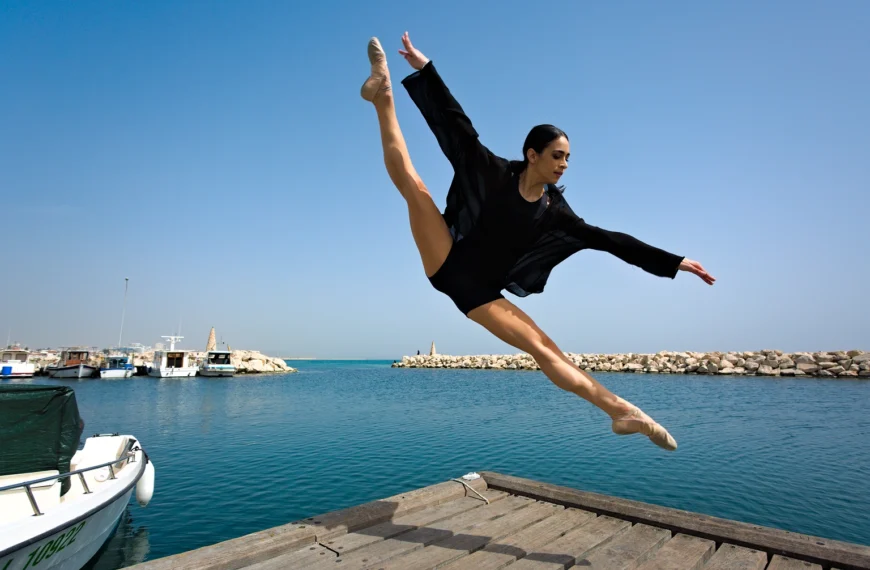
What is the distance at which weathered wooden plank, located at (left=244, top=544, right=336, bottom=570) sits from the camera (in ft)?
11.6

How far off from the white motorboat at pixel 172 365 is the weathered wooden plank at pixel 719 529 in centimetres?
6098

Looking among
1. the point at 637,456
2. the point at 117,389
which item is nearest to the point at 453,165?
the point at 637,456

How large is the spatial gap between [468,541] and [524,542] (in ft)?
1.54

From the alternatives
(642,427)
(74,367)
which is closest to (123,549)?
(642,427)

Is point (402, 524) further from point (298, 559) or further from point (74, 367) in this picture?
point (74, 367)

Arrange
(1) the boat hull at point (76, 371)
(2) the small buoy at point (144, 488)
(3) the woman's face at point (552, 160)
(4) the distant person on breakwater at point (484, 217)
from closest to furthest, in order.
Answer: (3) the woman's face at point (552, 160) < (4) the distant person on breakwater at point (484, 217) < (2) the small buoy at point (144, 488) < (1) the boat hull at point (76, 371)

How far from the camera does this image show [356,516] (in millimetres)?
4410

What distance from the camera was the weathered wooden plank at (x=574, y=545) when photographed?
3580mm

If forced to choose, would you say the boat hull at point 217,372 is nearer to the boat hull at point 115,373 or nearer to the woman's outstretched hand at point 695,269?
the boat hull at point 115,373

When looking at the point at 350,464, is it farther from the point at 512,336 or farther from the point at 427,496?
the point at 512,336

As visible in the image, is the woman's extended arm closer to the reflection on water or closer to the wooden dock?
the wooden dock

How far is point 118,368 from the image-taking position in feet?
194

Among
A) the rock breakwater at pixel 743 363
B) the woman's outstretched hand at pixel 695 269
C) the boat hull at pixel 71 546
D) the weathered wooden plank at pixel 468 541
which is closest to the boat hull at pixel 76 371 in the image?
the rock breakwater at pixel 743 363

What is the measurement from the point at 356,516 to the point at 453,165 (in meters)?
3.22
